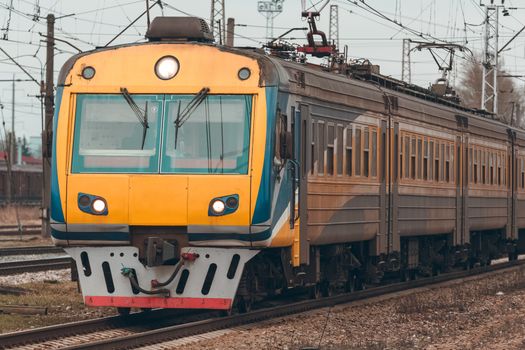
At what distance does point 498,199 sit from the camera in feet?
93.8

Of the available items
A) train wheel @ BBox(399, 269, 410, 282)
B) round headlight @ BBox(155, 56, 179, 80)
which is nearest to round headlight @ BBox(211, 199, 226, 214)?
round headlight @ BBox(155, 56, 179, 80)

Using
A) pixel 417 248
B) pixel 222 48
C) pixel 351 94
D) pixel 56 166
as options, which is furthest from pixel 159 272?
pixel 417 248

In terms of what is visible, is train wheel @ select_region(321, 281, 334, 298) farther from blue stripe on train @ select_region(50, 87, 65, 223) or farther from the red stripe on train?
blue stripe on train @ select_region(50, 87, 65, 223)

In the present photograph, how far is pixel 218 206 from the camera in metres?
14.4

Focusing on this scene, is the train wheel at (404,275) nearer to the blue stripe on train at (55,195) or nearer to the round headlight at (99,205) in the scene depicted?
the round headlight at (99,205)

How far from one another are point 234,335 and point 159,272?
110cm

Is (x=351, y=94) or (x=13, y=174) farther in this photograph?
(x=13, y=174)

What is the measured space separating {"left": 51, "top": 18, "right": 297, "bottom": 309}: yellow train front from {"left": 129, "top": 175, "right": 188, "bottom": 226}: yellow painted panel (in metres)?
0.01

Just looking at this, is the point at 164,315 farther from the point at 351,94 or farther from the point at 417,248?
the point at 417,248

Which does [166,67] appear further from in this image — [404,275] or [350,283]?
[404,275]

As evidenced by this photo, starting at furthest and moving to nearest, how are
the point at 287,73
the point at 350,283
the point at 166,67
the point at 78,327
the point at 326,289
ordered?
1. the point at 350,283
2. the point at 326,289
3. the point at 287,73
4. the point at 166,67
5. the point at 78,327

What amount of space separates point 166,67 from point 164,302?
2.72 metres

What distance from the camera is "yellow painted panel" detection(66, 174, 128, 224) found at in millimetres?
14438

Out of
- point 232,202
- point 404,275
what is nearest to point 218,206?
point 232,202
